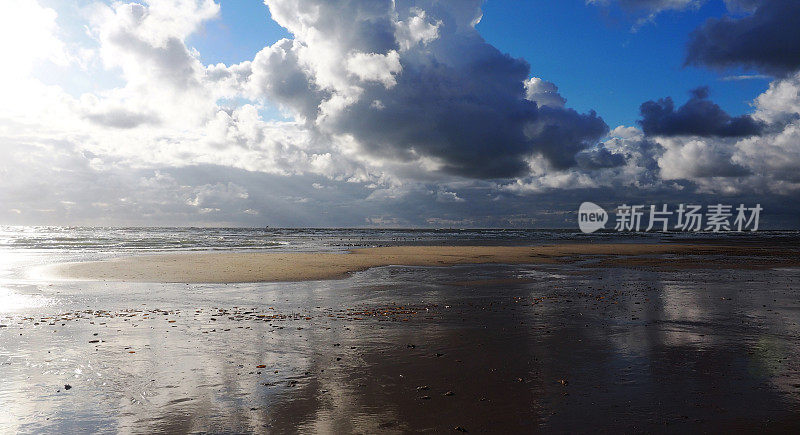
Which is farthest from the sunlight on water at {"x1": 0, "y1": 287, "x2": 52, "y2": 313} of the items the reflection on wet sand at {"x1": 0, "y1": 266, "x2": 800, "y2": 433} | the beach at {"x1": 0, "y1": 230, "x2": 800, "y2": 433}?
the reflection on wet sand at {"x1": 0, "y1": 266, "x2": 800, "y2": 433}

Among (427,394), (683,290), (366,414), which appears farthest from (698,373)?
(683,290)

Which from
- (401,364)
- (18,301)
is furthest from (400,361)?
(18,301)

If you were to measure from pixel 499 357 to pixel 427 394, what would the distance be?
323 centimetres

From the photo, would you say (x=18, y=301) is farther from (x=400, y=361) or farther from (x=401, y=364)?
(x=401, y=364)

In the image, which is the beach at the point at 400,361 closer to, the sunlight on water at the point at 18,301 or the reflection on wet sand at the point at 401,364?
the reflection on wet sand at the point at 401,364

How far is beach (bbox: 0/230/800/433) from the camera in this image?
8.25 m

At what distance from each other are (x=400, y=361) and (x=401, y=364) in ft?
0.82

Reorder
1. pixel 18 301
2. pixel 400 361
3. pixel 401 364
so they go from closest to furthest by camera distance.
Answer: pixel 401 364
pixel 400 361
pixel 18 301

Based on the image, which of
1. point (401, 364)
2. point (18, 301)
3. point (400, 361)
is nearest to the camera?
point (401, 364)

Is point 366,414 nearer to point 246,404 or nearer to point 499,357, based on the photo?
point 246,404

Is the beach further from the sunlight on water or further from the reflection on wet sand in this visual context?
the sunlight on water

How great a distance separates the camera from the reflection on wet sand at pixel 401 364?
27.1 ft

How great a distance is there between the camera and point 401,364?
37.3 feet

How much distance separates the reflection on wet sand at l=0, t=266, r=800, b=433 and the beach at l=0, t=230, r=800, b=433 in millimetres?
53
